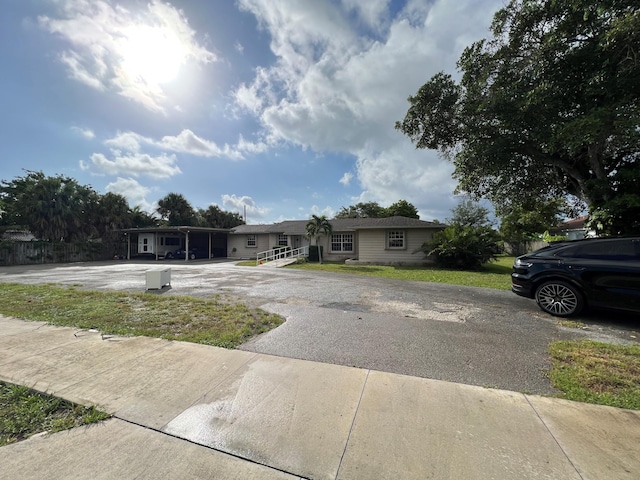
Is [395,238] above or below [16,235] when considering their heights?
below

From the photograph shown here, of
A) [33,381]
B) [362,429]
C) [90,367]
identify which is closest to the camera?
[362,429]

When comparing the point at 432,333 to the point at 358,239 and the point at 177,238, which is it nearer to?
the point at 358,239

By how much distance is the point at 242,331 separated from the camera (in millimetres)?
4629

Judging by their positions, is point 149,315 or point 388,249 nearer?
point 149,315

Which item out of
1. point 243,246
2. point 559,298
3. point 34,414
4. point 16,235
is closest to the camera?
point 34,414

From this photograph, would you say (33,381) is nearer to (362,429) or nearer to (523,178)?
(362,429)

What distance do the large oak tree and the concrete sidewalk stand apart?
29.5ft

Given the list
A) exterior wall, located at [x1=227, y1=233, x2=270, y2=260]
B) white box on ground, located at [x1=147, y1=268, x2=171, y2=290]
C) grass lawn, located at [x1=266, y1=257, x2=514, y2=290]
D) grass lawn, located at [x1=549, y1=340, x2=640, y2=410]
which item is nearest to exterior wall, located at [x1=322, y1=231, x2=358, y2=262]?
exterior wall, located at [x1=227, y1=233, x2=270, y2=260]

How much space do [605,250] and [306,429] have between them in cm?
637

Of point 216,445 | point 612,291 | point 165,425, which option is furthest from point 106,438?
point 612,291

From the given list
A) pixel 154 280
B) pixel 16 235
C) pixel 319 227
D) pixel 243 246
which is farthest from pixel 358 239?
pixel 16 235

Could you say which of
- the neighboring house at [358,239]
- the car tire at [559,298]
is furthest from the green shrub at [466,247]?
the car tire at [559,298]

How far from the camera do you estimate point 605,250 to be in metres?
5.23

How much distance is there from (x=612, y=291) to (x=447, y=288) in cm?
424
